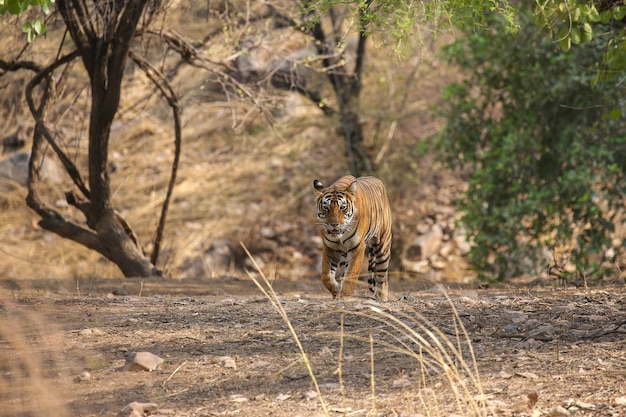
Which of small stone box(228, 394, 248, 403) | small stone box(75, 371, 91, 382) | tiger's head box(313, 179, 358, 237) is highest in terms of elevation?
tiger's head box(313, 179, 358, 237)

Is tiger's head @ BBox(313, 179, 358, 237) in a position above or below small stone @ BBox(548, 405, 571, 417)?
above

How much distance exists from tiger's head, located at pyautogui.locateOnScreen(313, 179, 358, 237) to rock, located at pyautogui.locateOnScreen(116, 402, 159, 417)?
2813 mm

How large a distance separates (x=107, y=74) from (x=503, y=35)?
5.15 metres

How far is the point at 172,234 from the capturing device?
15.7 metres

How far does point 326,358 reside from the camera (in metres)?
4.88

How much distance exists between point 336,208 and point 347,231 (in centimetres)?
29

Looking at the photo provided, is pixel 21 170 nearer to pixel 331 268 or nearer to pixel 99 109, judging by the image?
pixel 99 109

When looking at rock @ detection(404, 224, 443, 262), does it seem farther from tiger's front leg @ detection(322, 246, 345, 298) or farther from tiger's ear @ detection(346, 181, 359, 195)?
tiger's ear @ detection(346, 181, 359, 195)

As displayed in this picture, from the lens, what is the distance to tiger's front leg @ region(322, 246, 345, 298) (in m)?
6.93

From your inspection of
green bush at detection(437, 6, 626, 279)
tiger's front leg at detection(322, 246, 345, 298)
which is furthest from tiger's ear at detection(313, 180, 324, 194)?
green bush at detection(437, 6, 626, 279)

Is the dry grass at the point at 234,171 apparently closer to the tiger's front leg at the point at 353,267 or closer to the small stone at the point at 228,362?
the tiger's front leg at the point at 353,267

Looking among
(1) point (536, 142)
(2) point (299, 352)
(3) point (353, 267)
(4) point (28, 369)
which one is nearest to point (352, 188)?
(3) point (353, 267)

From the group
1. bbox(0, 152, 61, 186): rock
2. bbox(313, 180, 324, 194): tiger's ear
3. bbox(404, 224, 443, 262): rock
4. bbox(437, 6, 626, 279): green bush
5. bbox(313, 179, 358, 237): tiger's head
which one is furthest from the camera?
bbox(404, 224, 443, 262): rock

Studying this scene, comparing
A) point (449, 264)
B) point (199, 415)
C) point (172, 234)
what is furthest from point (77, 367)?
point (449, 264)
